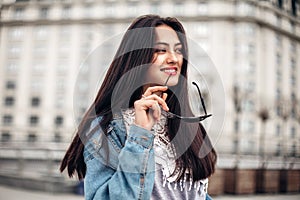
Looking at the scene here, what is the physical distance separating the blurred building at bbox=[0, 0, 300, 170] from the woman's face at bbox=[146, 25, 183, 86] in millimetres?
20790

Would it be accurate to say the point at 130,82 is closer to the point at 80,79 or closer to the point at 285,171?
the point at 80,79

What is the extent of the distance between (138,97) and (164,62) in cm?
9

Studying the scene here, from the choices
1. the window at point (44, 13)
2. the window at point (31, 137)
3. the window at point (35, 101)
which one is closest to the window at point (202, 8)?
the window at point (44, 13)

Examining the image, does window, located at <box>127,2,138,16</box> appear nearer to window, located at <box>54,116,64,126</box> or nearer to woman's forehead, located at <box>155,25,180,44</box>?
window, located at <box>54,116,64,126</box>

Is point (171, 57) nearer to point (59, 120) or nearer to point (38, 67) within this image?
point (59, 120)

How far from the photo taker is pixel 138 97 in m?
0.65

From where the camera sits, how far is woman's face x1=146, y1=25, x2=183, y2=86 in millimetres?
620

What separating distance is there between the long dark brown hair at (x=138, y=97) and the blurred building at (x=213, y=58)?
20746 millimetres

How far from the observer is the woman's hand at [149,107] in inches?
21.3

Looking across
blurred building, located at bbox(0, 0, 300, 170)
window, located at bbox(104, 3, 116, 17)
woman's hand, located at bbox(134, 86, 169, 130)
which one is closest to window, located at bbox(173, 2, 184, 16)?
window, located at bbox(104, 3, 116, 17)

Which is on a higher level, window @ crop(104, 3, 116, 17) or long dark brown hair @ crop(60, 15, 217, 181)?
window @ crop(104, 3, 116, 17)

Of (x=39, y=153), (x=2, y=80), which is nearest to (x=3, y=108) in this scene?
(x=2, y=80)

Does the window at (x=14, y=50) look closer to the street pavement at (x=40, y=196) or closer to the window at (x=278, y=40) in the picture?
the window at (x=278, y=40)

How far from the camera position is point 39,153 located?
4.70 m
